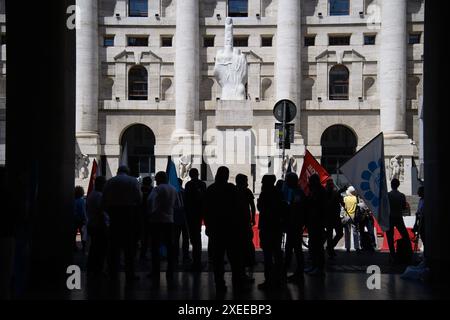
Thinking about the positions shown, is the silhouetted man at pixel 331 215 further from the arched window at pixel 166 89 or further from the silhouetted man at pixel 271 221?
the arched window at pixel 166 89

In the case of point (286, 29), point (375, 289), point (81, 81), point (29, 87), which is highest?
point (286, 29)

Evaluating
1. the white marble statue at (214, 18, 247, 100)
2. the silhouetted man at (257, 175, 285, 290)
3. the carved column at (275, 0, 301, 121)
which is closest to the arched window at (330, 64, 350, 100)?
the carved column at (275, 0, 301, 121)

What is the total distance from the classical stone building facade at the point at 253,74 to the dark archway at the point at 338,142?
0.26 feet

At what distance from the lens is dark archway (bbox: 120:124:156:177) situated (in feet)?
173

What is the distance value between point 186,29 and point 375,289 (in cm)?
4181

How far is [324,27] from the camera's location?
52375 millimetres

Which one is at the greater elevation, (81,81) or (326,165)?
(81,81)

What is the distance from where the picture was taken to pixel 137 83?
54.0 m

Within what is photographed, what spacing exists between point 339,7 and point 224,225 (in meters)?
45.0

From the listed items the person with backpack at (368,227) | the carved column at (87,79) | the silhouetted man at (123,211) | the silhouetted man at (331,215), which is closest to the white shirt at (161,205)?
the silhouetted man at (123,211)

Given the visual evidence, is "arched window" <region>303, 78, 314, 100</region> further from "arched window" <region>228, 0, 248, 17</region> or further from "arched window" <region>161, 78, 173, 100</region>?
"arched window" <region>161, 78, 173, 100</region>

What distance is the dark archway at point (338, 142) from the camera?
5300cm
